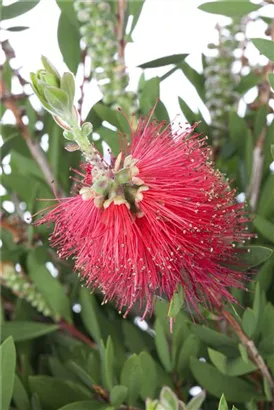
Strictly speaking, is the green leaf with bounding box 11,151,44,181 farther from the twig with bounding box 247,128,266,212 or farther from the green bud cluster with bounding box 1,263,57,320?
the twig with bounding box 247,128,266,212

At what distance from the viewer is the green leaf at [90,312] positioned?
0.79 metres

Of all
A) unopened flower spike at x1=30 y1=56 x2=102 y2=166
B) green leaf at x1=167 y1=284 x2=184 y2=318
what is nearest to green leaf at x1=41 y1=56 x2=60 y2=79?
unopened flower spike at x1=30 y1=56 x2=102 y2=166

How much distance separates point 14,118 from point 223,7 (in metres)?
0.30

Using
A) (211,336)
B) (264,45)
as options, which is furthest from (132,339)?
(264,45)

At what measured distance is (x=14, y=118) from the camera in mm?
834

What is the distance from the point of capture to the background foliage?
679mm

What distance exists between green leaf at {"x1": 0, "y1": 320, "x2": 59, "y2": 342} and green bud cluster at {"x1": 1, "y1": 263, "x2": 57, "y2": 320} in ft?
0.06

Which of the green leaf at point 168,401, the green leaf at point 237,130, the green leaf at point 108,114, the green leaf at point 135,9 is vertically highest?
the green leaf at point 135,9

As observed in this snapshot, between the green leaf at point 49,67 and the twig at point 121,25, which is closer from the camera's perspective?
the green leaf at point 49,67

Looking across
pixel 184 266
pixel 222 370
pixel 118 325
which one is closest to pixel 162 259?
pixel 184 266

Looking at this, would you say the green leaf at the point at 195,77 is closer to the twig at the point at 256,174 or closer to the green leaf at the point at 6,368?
the twig at the point at 256,174

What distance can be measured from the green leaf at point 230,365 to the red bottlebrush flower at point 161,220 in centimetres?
11

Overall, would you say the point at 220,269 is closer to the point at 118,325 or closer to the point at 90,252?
the point at 90,252

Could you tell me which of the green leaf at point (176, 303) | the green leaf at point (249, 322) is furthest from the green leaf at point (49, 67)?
the green leaf at point (249, 322)
